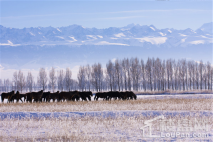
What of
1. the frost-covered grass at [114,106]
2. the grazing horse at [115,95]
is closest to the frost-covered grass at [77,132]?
the frost-covered grass at [114,106]

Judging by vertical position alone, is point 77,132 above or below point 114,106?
above

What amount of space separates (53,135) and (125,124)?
3.84m

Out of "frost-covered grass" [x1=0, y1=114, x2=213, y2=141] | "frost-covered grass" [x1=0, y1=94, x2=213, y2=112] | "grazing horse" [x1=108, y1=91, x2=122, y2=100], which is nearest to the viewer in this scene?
"frost-covered grass" [x1=0, y1=114, x2=213, y2=141]

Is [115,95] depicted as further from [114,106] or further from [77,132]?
[77,132]

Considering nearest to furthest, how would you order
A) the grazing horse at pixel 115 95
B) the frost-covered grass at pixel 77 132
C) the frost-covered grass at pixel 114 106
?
1. the frost-covered grass at pixel 77 132
2. the frost-covered grass at pixel 114 106
3. the grazing horse at pixel 115 95

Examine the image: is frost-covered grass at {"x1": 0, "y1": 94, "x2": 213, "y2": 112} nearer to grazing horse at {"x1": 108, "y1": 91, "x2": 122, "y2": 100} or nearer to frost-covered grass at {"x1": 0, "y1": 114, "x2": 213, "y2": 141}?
frost-covered grass at {"x1": 0, "y1": 114, "x2": 213, "y2": 141}

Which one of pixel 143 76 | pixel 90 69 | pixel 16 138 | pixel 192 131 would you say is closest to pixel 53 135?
pixel 16 138

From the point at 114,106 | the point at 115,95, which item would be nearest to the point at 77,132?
the point at 114,106

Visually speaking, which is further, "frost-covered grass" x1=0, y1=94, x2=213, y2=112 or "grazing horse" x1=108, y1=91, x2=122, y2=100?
"grazing horse" x1=108, y1=91, x2=122, y2=100

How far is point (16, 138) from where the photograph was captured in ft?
30.9

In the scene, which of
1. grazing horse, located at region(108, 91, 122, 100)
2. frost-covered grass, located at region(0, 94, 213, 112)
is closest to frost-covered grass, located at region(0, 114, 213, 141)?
frost-covered grass, located at region(0, 94, 213, 112)

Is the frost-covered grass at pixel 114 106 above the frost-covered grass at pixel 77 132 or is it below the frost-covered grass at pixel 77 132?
below

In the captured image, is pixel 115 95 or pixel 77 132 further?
pixel 115 95

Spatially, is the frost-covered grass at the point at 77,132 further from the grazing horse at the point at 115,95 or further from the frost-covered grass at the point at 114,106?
the grazing horse at the point at 115,95
